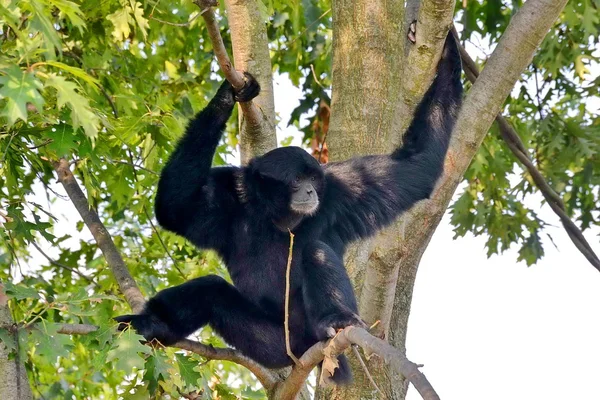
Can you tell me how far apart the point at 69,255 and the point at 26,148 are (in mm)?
4875

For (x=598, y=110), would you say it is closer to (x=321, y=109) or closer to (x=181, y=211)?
(x=321, y=109)

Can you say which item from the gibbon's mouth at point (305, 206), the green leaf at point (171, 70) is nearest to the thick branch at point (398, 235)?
the gibbon's mouth at point (305, 206)

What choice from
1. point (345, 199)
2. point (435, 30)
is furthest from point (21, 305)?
point (435, 30)

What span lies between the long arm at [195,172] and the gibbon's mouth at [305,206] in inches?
24.0

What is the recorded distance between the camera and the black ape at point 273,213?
597 centimetres

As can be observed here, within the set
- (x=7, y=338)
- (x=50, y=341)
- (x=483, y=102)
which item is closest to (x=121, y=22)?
(x=483, y=102)

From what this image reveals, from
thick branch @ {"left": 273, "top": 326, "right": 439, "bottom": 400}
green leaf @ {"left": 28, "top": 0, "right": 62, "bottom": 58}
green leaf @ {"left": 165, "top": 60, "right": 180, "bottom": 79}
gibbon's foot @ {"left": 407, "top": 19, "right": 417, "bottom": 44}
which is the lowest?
thick branch @ {"left": 273, "top": 326, "right": 439, "bottom": 400}

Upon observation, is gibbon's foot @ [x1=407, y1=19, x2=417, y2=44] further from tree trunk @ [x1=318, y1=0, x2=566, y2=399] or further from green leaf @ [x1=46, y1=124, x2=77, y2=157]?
green leaf @ [x1=46, y1=124, x2=77, y2=157]

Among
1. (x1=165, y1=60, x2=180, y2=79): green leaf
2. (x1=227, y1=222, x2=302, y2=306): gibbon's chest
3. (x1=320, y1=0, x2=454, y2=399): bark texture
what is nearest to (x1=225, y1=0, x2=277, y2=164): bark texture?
(x1=320, y1=0, x2=454, y2=399): bark texture

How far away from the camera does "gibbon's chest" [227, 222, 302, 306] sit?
6.41 m

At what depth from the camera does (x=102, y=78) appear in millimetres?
8758

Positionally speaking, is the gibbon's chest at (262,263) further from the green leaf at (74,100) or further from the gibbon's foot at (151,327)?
the green leaf at (74,100)

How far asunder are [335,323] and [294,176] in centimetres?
137

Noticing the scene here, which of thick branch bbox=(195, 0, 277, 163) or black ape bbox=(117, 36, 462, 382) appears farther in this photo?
thick branch bbox=(195, 0, 277, 163)
